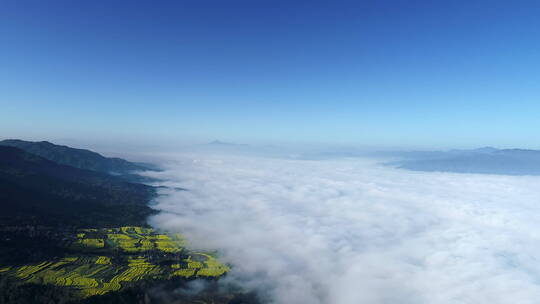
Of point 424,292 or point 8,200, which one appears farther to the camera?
point 8,200

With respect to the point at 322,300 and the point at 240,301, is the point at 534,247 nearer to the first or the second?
the point at 322,300

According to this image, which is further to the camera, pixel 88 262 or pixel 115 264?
pixel 115 264

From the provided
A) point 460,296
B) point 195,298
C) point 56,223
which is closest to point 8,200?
point 56,223

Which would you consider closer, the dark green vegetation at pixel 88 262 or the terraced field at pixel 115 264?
the dark green vegetation at pixel 88 262

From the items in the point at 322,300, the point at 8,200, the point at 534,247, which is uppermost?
the point at 8,200

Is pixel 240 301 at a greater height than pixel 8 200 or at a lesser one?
lesser

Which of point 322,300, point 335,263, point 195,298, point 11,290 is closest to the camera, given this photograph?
point 11,290

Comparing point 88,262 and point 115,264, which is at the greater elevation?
point 88,262

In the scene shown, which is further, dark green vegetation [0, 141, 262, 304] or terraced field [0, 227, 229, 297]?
terraced field [0, 227, 229, 297]
